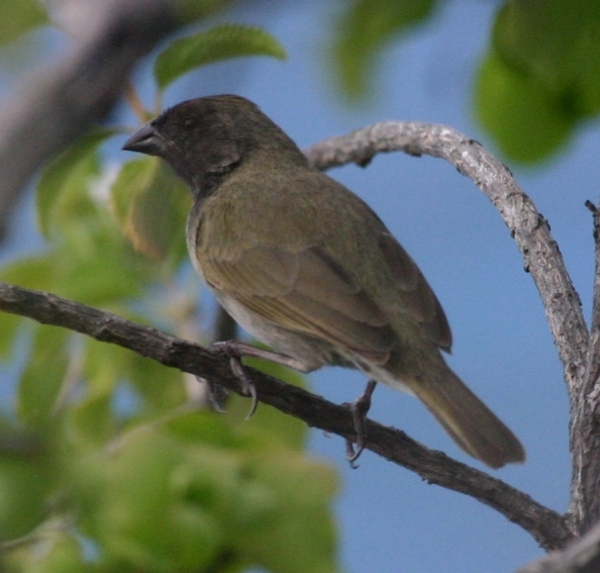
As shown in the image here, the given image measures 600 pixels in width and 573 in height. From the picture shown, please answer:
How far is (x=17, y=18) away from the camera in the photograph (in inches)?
40.5

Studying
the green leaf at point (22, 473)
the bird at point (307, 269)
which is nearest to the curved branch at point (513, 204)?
the bird at point (307, 269)

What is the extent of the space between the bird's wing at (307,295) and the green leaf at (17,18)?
2114 mm

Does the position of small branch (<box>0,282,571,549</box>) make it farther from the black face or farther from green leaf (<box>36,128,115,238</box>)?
the black face

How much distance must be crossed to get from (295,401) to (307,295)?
0.75m

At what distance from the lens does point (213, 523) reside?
6.98 feet

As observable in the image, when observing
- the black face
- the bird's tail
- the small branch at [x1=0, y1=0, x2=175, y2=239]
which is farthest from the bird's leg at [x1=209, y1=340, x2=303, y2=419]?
the small branch at [x1=0, y1=0, x2=175, y2=239]

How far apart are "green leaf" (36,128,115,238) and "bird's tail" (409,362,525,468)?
1.30m

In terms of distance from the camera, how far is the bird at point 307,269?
3.14 meters

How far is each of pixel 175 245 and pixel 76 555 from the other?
161 cm

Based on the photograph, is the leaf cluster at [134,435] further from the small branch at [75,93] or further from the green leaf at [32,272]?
the small branch at [75,93]

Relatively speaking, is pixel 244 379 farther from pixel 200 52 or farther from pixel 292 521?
pixel 200 52

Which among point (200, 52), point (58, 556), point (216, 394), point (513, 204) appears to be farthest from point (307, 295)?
point (58, 556)

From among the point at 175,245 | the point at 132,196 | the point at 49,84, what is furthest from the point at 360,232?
the point at 49,84

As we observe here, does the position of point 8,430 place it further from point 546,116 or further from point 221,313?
point 221,313
